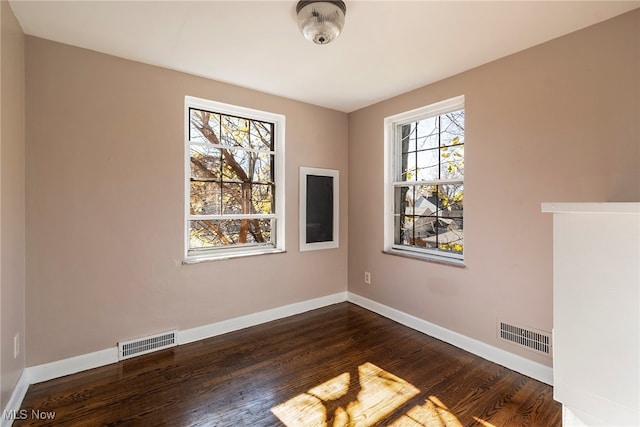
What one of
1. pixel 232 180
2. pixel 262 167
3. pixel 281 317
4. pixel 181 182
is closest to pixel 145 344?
pixel 281 317

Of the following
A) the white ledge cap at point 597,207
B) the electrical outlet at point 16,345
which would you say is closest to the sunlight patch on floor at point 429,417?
the white ledge cap at point 597,207

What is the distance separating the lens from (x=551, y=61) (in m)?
2.14

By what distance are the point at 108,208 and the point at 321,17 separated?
6.97 ft

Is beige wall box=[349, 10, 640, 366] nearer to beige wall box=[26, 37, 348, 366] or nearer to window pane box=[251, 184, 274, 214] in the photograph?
window pane box=[251, 184, 274, 214]

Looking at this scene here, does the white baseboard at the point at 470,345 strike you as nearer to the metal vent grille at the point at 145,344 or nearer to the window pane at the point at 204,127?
the metal vent grille at the point at 145,344

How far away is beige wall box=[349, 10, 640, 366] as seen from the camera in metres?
1.88

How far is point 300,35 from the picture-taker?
2104mm

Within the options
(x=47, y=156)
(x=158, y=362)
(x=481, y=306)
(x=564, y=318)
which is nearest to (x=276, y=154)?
(x=47, y=156)

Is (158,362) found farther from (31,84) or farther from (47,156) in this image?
(31,84)

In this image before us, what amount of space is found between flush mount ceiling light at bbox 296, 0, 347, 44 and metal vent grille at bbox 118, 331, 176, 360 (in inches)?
105

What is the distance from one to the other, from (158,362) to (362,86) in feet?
10.1

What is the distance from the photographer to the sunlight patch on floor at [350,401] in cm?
177

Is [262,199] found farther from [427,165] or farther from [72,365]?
[72,365]

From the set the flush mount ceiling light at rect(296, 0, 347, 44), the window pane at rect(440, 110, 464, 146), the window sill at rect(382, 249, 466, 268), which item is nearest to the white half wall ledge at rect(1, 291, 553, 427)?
the window sill at rect(382, 249, 466, 268)
